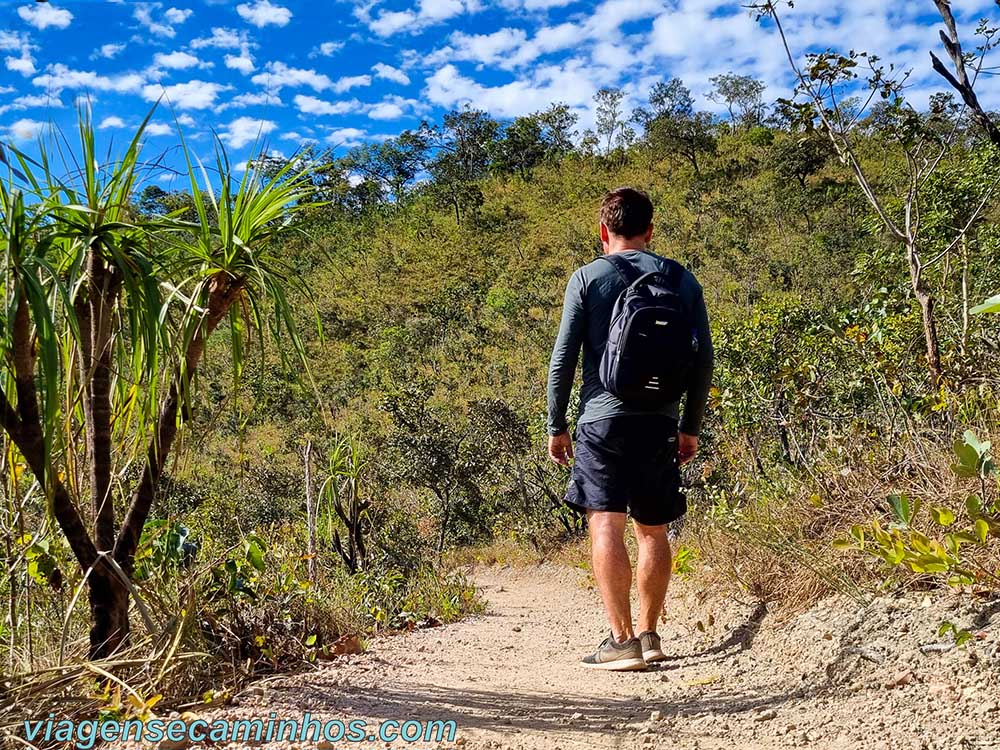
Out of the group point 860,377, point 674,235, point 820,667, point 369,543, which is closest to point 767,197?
point 674,235

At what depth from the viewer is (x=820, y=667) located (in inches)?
86.1

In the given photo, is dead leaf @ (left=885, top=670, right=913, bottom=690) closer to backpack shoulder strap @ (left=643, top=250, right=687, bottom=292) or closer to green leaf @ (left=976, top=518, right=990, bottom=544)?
green leaf @ (left=976, top=518, right=990, bottom=544)

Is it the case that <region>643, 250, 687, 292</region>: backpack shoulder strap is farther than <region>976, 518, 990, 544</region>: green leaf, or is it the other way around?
<region>643, 250, 687, 292</region>: backpack shoulder strap

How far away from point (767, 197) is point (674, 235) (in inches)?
173

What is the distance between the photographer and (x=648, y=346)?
8.21ft

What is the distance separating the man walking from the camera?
2.53 m

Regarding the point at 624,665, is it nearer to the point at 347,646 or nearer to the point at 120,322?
the point at 347,646

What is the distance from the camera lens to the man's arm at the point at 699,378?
270 centimetres

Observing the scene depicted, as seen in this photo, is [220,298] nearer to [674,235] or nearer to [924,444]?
[924,444]

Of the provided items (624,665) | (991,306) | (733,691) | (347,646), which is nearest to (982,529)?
(733,691)

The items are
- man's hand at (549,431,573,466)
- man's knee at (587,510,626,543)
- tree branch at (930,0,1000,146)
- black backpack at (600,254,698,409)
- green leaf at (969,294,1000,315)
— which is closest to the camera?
green leaf at (969,294,1000,315)

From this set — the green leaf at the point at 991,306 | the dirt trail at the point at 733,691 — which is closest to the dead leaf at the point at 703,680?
the dirt trail at the point at 733,691

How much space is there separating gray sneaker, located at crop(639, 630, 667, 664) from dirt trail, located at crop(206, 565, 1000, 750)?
0.04 meters

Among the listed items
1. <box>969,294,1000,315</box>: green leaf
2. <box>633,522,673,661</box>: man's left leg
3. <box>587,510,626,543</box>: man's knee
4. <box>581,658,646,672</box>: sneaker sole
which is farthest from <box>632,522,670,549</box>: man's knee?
<box>969,294,1000,315</box>: green leaf
